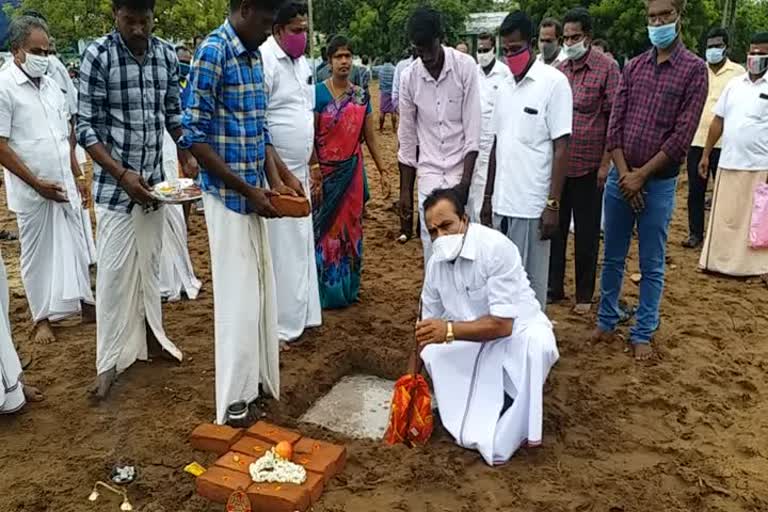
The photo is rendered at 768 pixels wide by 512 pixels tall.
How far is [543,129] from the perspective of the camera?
13.1 feet

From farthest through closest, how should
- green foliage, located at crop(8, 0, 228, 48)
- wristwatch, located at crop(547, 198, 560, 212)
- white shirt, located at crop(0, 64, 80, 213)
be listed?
green foliage, located at crop(8, 0, 228, 48)
white shirt, located at crop(0, 64, 80, 213)
wristwatch, located at crop(547, 198, 560, 212)

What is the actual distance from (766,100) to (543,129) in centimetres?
264

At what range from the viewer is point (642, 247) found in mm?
4230

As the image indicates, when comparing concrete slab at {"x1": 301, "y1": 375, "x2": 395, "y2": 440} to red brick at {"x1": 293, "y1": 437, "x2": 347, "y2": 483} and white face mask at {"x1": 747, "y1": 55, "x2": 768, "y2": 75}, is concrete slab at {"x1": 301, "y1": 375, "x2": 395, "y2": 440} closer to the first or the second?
red brick at {"x1": 293, "y1": 437, "x2": 347, "y2": 483}

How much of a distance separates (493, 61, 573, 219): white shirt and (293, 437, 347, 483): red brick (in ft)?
6.07

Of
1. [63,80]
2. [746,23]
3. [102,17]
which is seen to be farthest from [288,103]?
[746,23]

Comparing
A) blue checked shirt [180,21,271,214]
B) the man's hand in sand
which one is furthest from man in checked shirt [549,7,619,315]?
blue checked shirt [180,21,271,214]

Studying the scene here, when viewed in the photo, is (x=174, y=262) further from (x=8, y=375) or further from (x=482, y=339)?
(x=482, y=339)

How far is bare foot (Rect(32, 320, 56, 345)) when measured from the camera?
4633 millimetres

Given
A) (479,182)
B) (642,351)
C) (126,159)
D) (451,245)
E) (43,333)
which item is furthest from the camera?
(479,182)

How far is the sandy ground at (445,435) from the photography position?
116 inches

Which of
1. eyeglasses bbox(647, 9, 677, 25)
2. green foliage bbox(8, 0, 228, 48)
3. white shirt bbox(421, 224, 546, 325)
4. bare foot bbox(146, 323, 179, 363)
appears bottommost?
bare foot bbox(146, 323, 179, 363)

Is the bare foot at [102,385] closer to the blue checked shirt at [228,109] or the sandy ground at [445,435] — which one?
the sandy ground at [445,435]

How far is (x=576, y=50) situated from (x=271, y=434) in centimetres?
339
